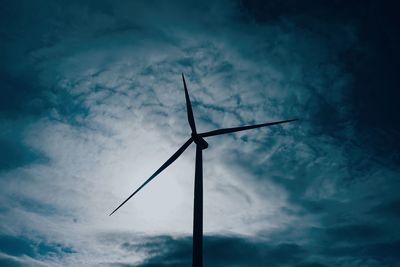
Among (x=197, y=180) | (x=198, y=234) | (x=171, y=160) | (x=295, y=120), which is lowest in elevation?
(x=198, y=234)

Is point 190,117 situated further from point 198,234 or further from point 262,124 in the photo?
point 198,234

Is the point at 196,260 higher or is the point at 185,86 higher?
the point at 185,86

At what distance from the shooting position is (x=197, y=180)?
2803 cm

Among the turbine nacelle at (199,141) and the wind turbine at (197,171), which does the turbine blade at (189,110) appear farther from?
the turbine nacelle at (199,141)

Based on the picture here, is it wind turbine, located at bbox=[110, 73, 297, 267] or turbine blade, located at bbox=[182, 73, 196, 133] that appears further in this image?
turbine blade, located at bbox=[182, 73, 196, 133]

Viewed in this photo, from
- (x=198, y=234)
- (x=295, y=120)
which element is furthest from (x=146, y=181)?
(x=295, y=120)

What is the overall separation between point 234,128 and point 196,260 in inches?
614

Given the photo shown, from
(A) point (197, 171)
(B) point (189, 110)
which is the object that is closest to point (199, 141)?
(B) point (189, 110)

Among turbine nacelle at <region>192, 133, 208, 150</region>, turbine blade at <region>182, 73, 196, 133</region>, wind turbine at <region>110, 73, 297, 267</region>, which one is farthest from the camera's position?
turbine blade at <region>182, 73, 196, 133</region>

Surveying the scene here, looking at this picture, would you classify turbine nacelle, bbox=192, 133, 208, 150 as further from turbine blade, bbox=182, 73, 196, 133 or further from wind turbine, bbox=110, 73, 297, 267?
turbine blade, bbox=182, 73, 196, 133

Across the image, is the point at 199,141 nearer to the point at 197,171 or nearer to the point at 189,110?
the point at 189,110

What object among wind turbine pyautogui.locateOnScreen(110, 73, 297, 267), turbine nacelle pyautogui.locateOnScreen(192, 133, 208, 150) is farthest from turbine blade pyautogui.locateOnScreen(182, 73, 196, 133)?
turbine nacelle pyautogui.locateOnScreen(192, 133, 208, 150)

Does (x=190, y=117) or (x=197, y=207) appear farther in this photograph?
(x=190, y=117)

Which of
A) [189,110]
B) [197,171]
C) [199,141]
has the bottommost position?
[197,171]
